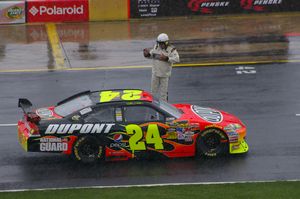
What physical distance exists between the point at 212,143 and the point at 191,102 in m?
4.66

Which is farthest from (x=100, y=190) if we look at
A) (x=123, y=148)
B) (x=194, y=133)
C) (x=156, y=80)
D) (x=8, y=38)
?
(x=8, y=38)

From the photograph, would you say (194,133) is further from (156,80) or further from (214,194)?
(156,80)

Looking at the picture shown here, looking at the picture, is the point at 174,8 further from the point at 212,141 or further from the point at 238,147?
the point at 212,141

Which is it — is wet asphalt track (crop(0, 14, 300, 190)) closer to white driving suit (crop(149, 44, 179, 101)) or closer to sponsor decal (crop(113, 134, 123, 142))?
sponsor decal (crop(113, 134, 123, 142))

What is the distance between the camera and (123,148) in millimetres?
15336

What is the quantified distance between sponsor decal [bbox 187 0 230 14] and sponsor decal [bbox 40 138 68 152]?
18374mm

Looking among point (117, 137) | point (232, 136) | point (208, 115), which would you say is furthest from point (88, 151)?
point (232, 136)

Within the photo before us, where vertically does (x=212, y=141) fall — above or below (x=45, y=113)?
below

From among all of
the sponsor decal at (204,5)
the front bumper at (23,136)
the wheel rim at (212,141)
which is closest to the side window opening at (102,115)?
the front bumper at (23,136)

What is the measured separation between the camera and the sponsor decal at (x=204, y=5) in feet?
107

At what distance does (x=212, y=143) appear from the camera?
51.3 feet

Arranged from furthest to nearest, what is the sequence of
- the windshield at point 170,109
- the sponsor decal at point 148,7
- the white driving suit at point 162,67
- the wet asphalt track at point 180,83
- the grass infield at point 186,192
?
the sponsor decal at point 148,7 → the white driving suit at point 162,67 → the windshield at point 170,109 → the wet asphalt track at point 180,83 → the grass infield at point 186,192

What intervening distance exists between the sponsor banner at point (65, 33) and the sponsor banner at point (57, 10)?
523 mm

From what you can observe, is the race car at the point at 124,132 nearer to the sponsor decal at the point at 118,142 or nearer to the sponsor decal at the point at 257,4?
the sponsor decal at the point at 118,142
